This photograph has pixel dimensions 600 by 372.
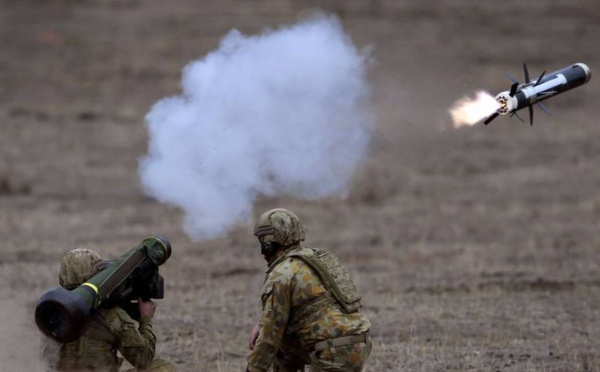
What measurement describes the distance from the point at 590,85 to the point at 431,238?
15.3 m

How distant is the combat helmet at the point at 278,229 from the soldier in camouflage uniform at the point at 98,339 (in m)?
1.29

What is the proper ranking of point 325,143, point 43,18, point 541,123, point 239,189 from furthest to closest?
point 43,18, point 541,123, point 325,143, point 239,189

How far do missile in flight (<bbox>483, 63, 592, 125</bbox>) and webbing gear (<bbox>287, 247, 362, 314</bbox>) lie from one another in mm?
3426

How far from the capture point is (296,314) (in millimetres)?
9250

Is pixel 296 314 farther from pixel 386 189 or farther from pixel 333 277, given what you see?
pixel 386 189

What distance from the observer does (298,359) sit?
9.58 m

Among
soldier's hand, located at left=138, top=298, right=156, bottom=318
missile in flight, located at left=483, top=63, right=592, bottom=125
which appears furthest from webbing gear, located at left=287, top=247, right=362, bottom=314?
missile in flight, located at left=483, top=63, right=592, bottom=125

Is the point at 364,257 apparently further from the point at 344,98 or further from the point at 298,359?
the point at 298,359

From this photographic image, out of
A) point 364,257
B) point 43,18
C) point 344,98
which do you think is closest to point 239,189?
point 344,98

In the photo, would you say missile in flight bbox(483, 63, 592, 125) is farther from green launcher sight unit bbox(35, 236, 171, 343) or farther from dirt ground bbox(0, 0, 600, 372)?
green launcher sight unit bbox(35, 236, 171, 343)

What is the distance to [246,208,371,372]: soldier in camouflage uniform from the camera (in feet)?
29.9

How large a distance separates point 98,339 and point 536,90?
536 cm

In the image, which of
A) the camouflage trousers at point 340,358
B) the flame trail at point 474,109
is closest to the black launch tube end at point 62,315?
the camouflage trousers at point 340,358

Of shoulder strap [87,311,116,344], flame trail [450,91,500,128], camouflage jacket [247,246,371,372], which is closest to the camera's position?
camouflage jacket [247,246,371,372]
